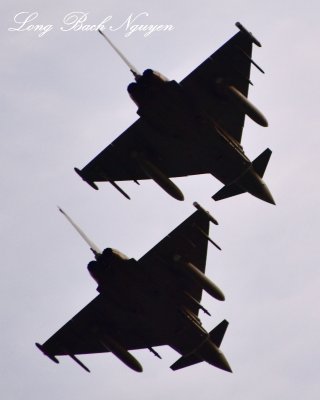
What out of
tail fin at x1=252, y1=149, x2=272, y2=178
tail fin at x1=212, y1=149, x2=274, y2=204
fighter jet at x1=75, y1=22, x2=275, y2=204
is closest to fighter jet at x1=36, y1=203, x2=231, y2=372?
tail fin at x1=212, y1=149, x2=274, y2=204

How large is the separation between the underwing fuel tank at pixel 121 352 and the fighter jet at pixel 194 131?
6.85 m

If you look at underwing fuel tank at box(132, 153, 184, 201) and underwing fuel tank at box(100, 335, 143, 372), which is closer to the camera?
underwing fuel tank at box(132, 153, 184, 201)

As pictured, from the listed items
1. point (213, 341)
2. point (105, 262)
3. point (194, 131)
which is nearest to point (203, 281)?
point (213, 341)

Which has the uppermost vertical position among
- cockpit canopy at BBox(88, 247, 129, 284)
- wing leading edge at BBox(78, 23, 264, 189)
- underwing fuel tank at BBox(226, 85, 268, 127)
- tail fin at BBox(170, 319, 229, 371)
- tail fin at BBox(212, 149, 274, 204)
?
wing leading edge at BBox(78, 23, 264, 189)

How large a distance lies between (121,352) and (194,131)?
34.0 feet

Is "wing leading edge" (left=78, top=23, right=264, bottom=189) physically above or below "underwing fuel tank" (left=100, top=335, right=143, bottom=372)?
above

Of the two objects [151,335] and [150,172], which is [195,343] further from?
[150,172]

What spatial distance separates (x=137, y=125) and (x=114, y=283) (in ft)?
22.3

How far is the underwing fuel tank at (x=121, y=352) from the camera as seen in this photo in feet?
157

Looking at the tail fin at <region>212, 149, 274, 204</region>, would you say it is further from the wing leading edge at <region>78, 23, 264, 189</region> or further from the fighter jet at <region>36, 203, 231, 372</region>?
the fighter jet at <region>36, 203, 231, 372</region>

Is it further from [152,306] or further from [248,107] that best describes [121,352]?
[248,107]

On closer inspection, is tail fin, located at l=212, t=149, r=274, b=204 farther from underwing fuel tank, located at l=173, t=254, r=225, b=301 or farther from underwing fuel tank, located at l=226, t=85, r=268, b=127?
underwing fuel tank, located at l=173, t=254, r=225, b=301

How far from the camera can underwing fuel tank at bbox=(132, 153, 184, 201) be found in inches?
1804

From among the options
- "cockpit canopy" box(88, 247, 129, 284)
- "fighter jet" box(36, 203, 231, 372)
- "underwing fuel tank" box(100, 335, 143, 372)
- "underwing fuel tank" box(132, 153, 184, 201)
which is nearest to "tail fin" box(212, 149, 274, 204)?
"fighter jet" box(36, 203, 231, 372)
